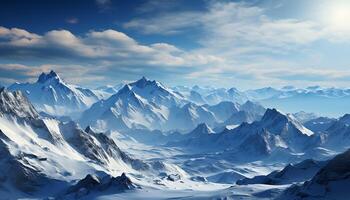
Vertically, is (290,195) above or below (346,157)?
below

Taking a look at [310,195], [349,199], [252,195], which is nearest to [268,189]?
[252,195]

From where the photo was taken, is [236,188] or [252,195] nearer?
[252,195]

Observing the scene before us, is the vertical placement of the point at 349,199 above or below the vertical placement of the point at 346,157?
below

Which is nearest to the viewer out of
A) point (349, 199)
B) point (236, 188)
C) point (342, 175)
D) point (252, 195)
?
point (349, 199)

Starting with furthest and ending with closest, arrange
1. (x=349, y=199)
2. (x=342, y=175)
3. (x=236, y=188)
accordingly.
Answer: (x=236, y=188) → (x=342, y=175) → (x=349, y=199)

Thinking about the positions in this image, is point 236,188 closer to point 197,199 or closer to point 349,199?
Answer: point 197,199

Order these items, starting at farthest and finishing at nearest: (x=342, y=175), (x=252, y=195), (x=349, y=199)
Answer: (x=252, y=195), (x=342, y=175), (x=349, y=199)

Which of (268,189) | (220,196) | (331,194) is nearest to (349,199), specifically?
(331,194)

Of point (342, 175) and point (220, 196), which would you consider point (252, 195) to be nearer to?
point (220, 196)

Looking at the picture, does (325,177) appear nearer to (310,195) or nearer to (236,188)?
(310,195)
